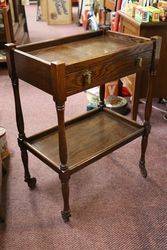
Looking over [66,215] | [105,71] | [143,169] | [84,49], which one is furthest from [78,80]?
[143,169]

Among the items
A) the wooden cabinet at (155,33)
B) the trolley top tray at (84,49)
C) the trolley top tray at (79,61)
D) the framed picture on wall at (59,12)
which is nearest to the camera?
the trolley top tray at (79,61)

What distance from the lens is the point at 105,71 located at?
1.24m

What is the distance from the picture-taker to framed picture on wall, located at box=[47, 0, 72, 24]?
526 centimetres

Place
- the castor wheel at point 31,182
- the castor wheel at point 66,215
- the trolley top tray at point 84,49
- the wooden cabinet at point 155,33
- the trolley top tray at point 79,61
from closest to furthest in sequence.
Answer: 1. the trolley top tray at point 79,61
2. the trolley top tray at point 84,49
3. the castor wheel at point 66,215
4. the castor wheel at point 31,182
5. the wooden cabinet at point 155,33

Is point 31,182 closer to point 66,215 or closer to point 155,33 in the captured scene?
point 66,215

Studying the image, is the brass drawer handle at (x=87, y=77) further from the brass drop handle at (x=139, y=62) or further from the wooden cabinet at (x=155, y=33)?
the wooden cabinet at (x=155, y=33)

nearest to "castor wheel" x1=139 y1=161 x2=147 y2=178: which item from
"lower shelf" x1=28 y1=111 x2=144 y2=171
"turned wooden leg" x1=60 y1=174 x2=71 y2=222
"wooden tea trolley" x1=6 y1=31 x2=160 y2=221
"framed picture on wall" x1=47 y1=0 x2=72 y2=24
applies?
"wooden tea trolley" x1=6 y1=31 x2=160 y2=221

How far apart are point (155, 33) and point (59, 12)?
387 centimetres

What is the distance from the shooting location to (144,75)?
2.09 metres

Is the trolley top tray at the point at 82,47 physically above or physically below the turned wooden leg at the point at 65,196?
above

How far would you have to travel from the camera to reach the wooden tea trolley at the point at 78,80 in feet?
3.69

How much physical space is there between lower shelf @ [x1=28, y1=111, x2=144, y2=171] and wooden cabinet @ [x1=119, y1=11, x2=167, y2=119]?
1.53 ft

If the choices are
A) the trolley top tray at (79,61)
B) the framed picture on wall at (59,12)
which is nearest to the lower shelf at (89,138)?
the trolley top tray at (79,61)

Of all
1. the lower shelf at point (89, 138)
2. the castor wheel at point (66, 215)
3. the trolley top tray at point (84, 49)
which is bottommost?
the castor wheel at point (66, 215)
